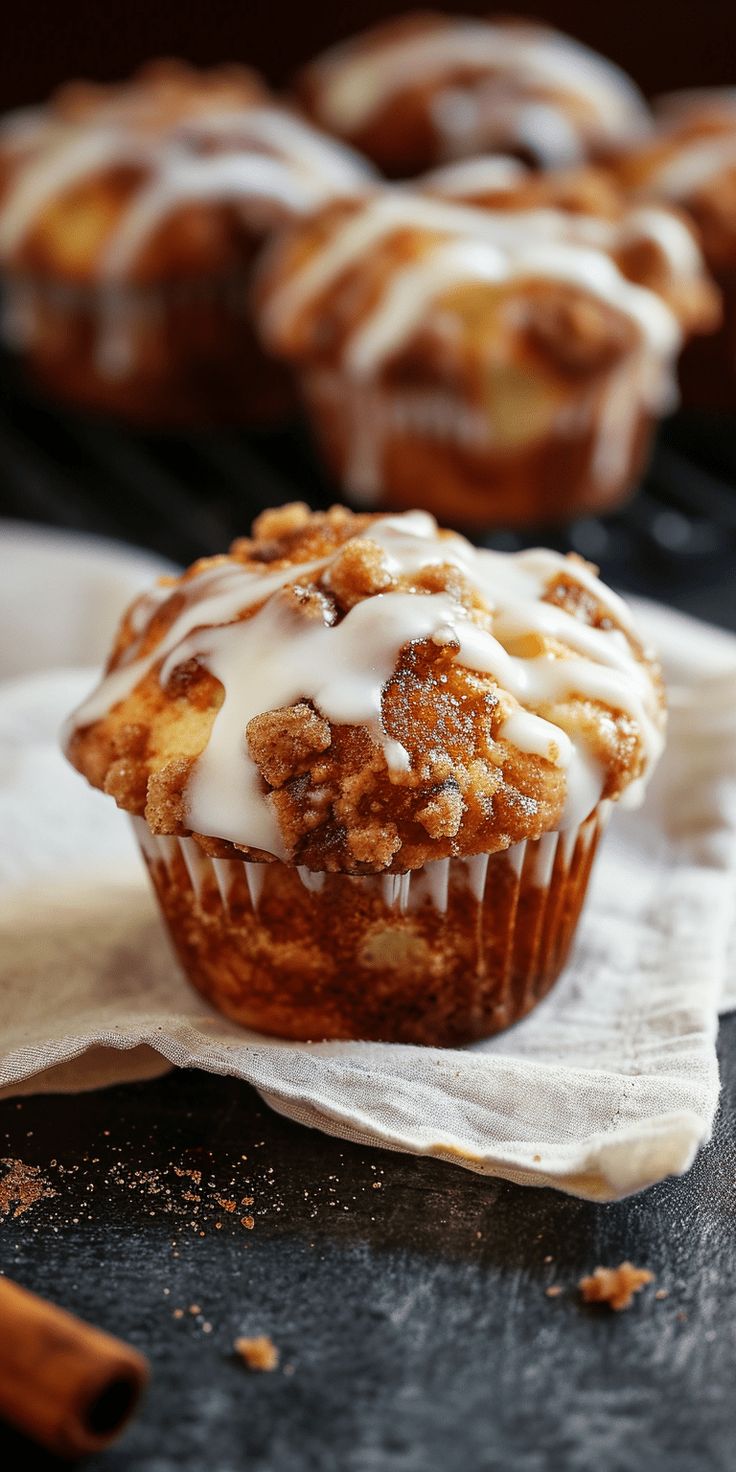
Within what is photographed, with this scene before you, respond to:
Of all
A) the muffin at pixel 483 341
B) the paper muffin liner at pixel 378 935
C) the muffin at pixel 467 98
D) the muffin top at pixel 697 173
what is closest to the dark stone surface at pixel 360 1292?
the paper muffin liner at pixel 378 935

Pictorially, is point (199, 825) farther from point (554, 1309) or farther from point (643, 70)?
point (643, 70)

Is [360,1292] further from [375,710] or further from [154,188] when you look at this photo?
[154,188]

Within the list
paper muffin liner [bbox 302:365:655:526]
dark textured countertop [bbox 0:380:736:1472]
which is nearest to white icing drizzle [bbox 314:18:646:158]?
paper muffin liner [bbox 302:365:655:526]

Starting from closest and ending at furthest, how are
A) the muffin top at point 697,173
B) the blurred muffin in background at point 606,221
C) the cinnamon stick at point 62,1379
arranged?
the cinnamon stick at point 62,1379, the blurred muffin in background at point 606,221, the muffin top at point 697,173

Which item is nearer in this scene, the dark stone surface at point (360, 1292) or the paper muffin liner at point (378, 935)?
the dark stone surface at point (360, 1292)

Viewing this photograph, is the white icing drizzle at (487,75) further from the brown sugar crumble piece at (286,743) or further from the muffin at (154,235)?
the brown sugar crumble piece at (286,743)

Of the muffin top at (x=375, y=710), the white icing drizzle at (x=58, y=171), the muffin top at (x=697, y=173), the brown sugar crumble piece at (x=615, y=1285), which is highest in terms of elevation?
the muffin top at (x=375, y=710)

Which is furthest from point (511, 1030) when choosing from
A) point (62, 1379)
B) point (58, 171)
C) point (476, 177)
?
point (58, 171)
